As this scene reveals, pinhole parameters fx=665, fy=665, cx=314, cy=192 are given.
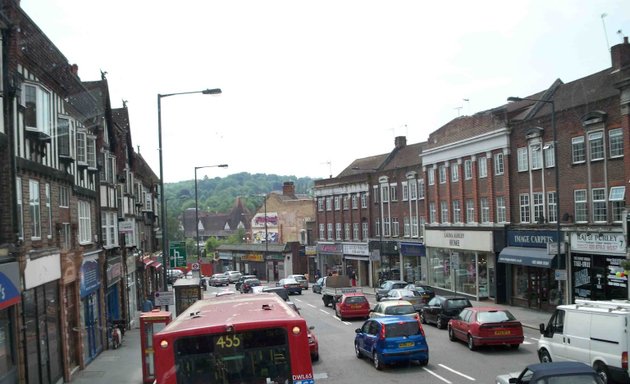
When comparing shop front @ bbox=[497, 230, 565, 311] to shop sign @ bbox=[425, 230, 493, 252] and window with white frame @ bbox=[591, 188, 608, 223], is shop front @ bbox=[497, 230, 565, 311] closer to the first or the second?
shop sign @ bbox=[425, 230, 493, 252]

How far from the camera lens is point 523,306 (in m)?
36.8

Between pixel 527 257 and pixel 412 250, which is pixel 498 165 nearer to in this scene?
pixel 527 257

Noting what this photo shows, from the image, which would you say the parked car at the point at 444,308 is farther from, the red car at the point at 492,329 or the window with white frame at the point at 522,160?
the window with white frame at the point at 522,160

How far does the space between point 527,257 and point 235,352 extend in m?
27.9

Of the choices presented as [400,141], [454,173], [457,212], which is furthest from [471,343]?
[400,141]

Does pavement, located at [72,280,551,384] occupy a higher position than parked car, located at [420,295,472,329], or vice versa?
parked car, located at [420,295,472,329]

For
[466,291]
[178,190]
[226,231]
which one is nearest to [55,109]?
[466,291]

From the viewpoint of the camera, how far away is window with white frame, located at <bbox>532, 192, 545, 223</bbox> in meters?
34.7

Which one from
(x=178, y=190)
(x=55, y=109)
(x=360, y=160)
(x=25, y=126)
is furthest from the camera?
(x=178, y=190)

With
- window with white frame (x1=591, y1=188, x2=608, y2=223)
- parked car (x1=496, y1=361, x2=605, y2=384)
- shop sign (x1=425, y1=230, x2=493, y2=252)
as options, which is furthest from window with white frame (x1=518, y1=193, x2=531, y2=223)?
parked car (x1=496, y1=361, x2=605, y2=384)

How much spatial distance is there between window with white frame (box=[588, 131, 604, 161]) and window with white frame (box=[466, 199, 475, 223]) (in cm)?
1220

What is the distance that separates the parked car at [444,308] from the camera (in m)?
28.4

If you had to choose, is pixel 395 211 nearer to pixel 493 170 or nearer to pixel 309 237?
pixel 493 170

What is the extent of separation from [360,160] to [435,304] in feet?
138
